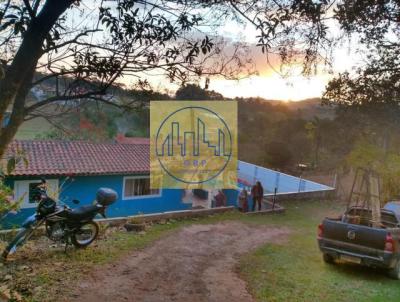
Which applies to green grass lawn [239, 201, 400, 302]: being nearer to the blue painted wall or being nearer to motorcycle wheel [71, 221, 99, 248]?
motorcycle wheel [71, 221, 99, 248]

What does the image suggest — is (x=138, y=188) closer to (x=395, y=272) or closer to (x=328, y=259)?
(x=328, y=259)

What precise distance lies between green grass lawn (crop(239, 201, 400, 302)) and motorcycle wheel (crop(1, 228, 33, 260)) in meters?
4.26

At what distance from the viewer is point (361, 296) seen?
702 cm

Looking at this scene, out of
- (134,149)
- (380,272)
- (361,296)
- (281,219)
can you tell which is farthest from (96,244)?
(134,149)

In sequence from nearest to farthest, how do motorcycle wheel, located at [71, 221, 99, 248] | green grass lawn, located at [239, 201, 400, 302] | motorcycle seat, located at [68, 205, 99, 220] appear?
green grass lawn, located at [239, 201, 400, 302], motorcycle seat, located at [68, 205, 99, 220], motorcycle wheel, located at [71, 221, 99, 248]

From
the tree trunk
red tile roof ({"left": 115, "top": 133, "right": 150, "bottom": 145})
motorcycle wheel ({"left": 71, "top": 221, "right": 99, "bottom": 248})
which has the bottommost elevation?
motorcycle wheel ({"left": 71, "top": 221, "right": 99, "bottom": 248})

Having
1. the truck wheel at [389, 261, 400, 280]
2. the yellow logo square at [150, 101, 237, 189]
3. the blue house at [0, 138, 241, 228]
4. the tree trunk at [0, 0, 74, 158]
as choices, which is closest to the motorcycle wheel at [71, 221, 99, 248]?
the tree trunk at [0, 0, 74, 158]

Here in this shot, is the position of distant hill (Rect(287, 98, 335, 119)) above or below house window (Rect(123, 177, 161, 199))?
above

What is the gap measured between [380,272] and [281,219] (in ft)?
18.8

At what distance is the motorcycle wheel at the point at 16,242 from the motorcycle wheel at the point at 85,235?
1031 mm

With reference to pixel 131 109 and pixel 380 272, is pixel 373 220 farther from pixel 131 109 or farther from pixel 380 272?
pixel 131 109

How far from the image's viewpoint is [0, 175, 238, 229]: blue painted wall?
1592 cm

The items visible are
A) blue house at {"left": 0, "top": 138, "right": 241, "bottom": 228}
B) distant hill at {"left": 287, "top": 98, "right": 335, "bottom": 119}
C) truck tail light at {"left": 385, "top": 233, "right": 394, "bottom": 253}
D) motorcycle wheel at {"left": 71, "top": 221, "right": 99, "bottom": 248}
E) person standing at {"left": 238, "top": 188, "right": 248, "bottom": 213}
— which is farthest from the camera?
person standing at {"left": 238, "top": 188, "right": 248, "bottom": 213}

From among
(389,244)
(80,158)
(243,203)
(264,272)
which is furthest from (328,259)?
(80,158)
